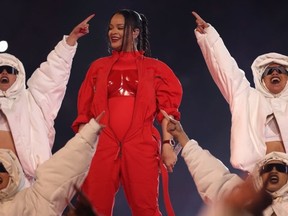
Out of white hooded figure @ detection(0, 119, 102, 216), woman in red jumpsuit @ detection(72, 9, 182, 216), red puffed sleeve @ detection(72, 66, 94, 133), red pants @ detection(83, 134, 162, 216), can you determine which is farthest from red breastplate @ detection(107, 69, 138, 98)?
white hooded figure @ detection(0, 119, 102, 216)

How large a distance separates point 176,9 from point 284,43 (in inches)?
38.5

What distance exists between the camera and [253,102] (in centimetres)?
399

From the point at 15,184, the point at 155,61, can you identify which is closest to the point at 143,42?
the point at 155,61

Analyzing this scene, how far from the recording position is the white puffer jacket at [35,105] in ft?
13.0

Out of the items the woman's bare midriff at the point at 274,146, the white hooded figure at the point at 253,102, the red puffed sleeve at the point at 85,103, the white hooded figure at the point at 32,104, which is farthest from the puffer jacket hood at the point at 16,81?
the woman's bare midriff at the point at 274,146

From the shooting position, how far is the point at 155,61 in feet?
12.6

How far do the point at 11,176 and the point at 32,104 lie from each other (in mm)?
1064

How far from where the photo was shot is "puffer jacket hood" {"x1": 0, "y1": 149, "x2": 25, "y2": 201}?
299 centimetres

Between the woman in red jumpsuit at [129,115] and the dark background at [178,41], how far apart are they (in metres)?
1.83

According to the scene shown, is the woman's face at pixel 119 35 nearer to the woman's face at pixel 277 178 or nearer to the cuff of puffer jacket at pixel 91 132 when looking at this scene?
the woman's face at pixel 277 178

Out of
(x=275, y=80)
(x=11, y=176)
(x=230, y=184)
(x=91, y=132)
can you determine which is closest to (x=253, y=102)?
(x=275, y=80)

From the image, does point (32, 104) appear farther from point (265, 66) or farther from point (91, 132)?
point (91, 132)

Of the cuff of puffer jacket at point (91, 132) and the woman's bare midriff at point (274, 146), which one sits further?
the woman's bare midriff at point (274, 146)

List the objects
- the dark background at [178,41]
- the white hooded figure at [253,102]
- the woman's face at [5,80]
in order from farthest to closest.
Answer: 1. the dark background at [178,41]
2. the woman's face at [5,80]
3. the white hooded figure at [253,102]
